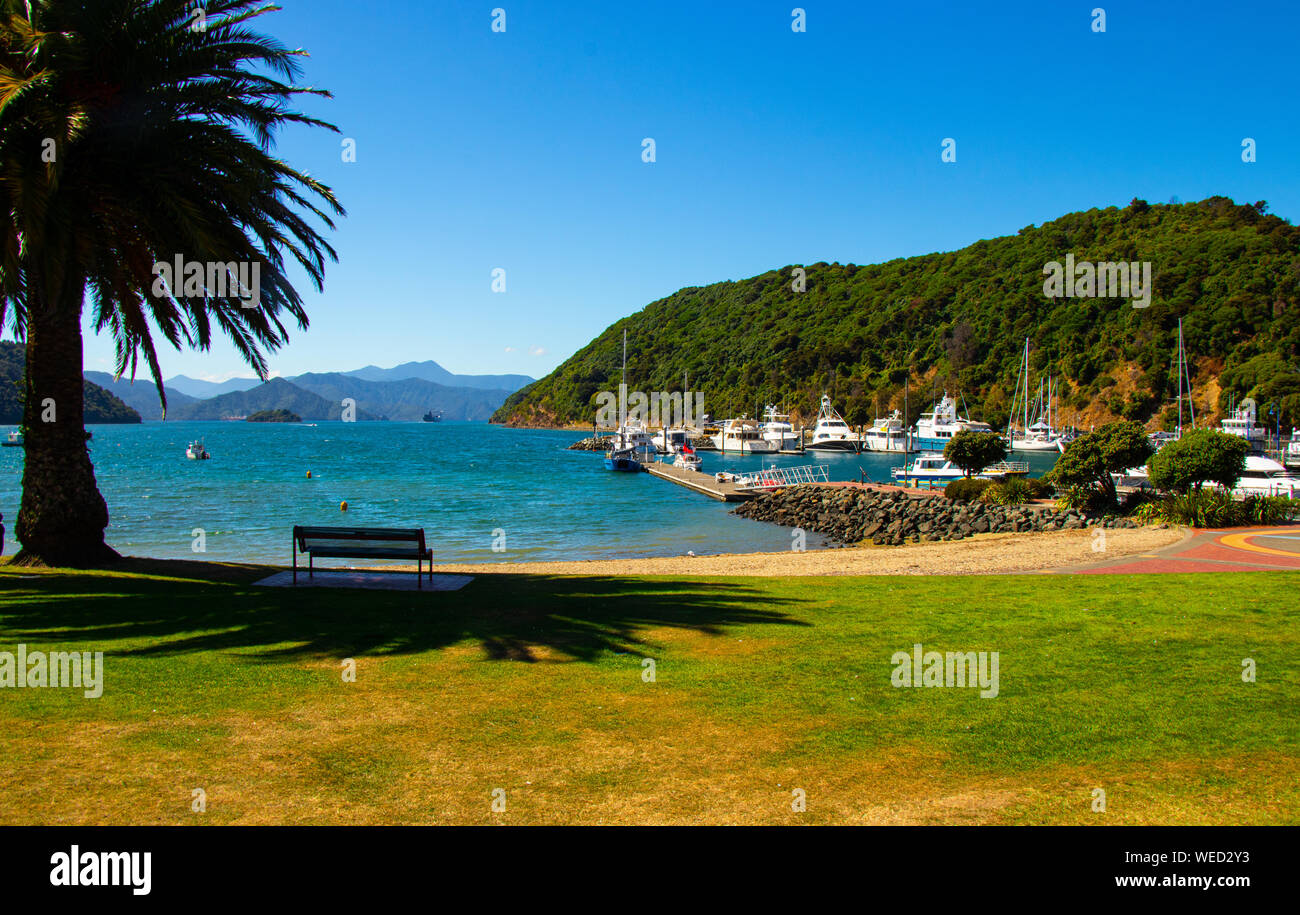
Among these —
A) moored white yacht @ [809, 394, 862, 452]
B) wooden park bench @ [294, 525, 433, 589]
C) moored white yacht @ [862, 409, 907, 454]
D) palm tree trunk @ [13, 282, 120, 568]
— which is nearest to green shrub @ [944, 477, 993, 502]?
wooden park bench @ [294, 525, 433, 589]

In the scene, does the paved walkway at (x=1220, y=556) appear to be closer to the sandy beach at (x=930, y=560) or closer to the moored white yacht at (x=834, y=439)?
the sandy beach at (x=930, y=560)

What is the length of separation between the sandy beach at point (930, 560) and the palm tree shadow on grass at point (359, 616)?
4.04m

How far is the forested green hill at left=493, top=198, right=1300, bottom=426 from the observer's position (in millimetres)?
93500

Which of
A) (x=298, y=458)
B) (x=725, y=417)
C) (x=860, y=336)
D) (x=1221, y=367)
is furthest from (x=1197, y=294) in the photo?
(x=298, y=458)

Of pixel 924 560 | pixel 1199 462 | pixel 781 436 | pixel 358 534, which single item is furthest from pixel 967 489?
pixel 781 436

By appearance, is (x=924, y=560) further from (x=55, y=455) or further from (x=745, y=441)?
(x=745, y=441)

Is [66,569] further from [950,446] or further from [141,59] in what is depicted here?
[950,446]

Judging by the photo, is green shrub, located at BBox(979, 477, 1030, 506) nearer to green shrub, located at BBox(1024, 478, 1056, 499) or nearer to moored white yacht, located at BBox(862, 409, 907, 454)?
green shrub, located at BBox(1024, 478, 1056, 499)

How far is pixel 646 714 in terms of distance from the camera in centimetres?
661

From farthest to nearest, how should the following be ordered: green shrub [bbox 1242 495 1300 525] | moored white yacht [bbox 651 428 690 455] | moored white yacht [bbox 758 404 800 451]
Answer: moored white yacht [bbox 758 404 800 451], moored white yacht [bbox 651 428 690 455], green shrub [bbox 1242 495 1300 525]

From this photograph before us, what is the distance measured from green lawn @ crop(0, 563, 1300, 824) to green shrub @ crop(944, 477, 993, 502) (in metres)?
28.1

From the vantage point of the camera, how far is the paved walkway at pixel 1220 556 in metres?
14.1

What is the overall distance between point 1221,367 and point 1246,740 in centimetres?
10689
